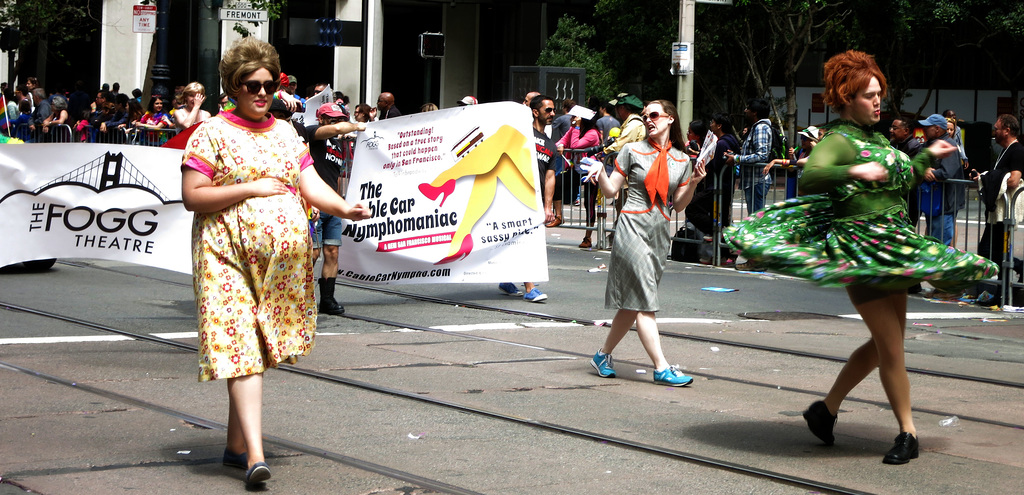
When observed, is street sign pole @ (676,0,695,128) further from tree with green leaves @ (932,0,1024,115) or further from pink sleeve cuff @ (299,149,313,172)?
pink sleeve cuff @ (299,149,313,172)

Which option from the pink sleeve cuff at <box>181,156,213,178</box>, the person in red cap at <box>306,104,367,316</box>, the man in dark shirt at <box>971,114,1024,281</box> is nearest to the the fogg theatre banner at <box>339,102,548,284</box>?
the person in red cap at <box>306,104,367,316</box>

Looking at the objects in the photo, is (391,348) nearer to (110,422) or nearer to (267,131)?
(110,422)

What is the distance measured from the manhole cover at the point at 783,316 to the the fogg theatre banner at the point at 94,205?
184 inches

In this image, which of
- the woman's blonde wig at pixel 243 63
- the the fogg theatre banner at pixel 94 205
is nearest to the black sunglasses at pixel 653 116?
the woman's blonde wig at pixel 243 63

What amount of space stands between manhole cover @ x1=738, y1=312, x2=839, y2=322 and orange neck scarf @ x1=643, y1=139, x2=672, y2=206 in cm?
329

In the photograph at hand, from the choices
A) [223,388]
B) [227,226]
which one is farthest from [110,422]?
[227,226]

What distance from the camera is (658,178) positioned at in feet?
25.4

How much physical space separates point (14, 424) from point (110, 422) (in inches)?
17.4

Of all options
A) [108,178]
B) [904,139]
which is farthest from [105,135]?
[904,139]

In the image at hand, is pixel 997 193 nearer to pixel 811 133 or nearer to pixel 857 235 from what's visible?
pixel 811 133

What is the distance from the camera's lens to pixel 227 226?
5.12 meters

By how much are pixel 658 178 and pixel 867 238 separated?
7.50ft

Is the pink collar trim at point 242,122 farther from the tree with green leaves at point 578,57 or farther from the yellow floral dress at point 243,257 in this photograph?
the tree with green leaves at point 578,57

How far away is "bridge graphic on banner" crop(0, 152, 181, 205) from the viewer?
1000 centimetres
